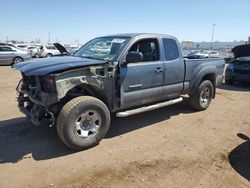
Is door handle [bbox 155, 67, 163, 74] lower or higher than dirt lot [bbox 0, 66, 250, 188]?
higher

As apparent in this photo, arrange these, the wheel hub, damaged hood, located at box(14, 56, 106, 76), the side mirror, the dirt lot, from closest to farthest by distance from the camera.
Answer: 1. the dirt lot
2. damaged hood, located at box(14, 56, 106, 76)
3. the wheel hub
4. the side mirror

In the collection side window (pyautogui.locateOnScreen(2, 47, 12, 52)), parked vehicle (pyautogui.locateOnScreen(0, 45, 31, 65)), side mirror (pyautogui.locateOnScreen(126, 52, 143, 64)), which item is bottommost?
parked vehicle (pyautogui.locateOnScreen(0, 45, 31, 65))

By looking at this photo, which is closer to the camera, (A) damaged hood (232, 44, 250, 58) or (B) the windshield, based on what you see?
(B) the windshield

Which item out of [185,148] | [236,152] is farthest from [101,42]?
[236,152]

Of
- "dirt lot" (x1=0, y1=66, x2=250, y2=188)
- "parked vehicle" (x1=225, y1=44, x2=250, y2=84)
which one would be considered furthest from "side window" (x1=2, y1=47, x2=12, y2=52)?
"parked vehicle" (x1=225, y1=44, x2=250, y2=84)

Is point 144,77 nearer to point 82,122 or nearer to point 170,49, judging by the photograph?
point 170,49

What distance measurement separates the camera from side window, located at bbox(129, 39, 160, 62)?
5.37m

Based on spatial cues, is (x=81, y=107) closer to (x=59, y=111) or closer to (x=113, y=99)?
(x=59, y=111)

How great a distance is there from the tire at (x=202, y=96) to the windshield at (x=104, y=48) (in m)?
2.65

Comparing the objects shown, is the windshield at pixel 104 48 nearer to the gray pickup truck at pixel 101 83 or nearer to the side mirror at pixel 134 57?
the gray pickup truck at pixel 101 83

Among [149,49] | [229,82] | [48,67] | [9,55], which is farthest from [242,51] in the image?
[9,55]

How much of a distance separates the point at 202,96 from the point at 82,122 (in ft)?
12.6

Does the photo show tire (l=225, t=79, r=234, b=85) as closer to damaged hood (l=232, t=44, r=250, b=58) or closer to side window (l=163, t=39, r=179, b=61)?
damaged hood (l=232, t=44, r=250, b=58)

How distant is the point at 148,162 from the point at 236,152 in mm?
1629
